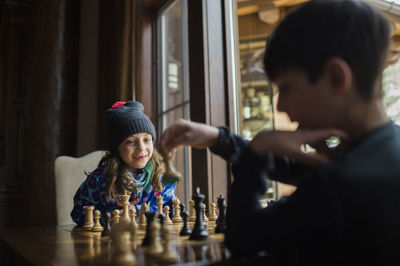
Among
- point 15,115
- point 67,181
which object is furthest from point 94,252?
point 15,115

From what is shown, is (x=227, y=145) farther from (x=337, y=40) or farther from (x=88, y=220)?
(x=88, y=220)

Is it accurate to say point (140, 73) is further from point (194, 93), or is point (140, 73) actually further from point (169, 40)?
point (194, 93)

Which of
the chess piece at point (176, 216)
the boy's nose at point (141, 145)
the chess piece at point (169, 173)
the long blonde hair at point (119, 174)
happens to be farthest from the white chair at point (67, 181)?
the chess piece at point (169, 173)

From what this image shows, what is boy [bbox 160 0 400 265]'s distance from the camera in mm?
664

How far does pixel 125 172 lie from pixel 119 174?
0.03m

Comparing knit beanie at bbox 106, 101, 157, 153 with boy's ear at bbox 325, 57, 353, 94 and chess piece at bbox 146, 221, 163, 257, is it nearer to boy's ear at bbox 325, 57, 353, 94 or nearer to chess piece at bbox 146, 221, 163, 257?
chess piece at bbox 146, 221, 163, 257

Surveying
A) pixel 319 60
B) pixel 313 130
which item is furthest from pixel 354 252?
pixel 319 60

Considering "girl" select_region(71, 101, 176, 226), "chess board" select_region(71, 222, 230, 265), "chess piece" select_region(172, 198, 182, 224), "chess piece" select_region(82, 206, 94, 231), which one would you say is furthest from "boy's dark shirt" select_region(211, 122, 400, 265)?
"girl" select_region(71, 101, 176, 226)

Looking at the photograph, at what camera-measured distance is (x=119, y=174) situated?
6.77 ft

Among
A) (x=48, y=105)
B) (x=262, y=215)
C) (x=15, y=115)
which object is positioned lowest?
(x=262, y=215)

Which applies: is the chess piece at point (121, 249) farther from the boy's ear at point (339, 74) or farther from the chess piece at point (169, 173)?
the boy's ear at point (339, 74)

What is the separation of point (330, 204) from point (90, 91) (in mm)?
3754

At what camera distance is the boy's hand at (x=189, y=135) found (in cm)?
103

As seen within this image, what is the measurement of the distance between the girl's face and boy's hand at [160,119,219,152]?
3.28ft
